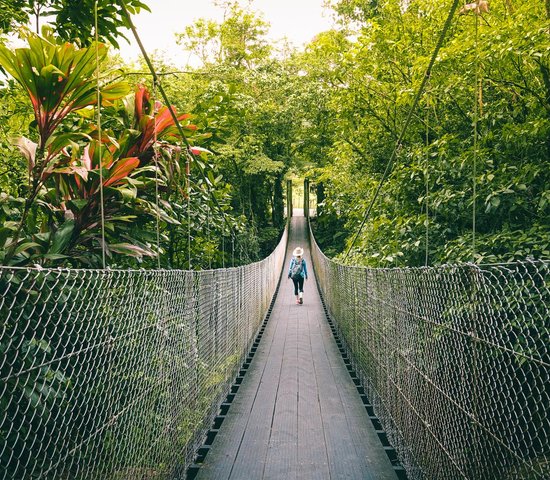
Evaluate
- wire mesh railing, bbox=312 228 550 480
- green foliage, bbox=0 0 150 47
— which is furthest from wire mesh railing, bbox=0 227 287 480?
green foliage, bbox=0 0 150 47

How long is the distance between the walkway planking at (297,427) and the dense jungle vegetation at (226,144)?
1.14 metres

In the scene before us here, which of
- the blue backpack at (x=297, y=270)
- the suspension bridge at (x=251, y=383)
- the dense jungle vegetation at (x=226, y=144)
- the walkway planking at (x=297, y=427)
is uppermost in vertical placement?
the dense jungle vegetation at (x=226, y=144)

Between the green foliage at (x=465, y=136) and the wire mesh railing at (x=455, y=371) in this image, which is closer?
the wire mesh railing at (x=455, y=371)

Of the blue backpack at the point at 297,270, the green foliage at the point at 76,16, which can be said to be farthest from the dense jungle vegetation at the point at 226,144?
the blue backpack at the point at 297,270

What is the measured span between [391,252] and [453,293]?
3.28m

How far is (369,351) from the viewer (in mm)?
3885

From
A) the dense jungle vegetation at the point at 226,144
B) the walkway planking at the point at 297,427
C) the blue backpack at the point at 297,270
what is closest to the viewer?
the dense jungle vegetation at the point at 226,144

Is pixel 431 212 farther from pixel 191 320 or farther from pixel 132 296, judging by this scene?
pixel 132 296

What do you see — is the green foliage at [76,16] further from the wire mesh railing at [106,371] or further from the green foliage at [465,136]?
the green foliage at [465,136]

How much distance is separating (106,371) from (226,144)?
12.9 ft

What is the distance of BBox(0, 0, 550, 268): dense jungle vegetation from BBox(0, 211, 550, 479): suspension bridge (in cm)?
39

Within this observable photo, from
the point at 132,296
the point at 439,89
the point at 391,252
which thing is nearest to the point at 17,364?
the point at 132,296

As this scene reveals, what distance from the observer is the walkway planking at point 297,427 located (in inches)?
109

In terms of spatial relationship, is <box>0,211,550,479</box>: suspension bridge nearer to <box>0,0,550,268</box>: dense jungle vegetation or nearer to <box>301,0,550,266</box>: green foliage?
<box>0,0,550,268</box>: dense jungle vegetation
